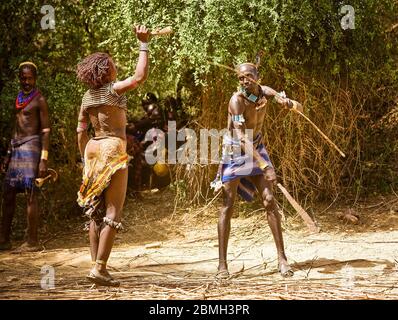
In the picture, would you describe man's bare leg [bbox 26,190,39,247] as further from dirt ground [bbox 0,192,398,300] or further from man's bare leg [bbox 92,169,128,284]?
man's bare leg [bbox 92,169,128,284]

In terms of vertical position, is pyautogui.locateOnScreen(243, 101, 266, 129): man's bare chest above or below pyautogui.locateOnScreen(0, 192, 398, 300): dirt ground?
above

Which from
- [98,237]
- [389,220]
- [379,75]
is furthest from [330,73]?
[98,237]

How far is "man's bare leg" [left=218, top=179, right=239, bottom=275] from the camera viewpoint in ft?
17.1

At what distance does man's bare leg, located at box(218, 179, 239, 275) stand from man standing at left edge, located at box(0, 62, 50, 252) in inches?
88.5

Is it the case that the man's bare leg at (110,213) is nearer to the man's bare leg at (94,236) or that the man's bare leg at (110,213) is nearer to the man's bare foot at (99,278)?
the man's bare foot at (99,278)

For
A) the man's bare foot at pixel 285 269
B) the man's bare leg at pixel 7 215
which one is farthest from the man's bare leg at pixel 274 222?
the man's bare leg at pixel 7 215

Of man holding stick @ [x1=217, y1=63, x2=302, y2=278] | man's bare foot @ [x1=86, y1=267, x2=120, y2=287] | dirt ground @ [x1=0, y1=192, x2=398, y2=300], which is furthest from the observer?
man holding stick @ [x1=217, y1=63, x2=302, y2=278]

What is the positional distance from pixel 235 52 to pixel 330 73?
3.82 feet

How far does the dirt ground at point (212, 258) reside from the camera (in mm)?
4582

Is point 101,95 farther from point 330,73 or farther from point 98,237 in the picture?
point 330,73

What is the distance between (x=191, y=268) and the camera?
5629mm

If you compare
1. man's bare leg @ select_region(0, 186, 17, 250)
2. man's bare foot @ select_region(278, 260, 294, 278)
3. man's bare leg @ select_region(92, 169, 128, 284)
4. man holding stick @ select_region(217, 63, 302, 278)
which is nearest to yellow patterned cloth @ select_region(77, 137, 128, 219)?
man's bare leg @ select_region(92, 169, 128, 284)

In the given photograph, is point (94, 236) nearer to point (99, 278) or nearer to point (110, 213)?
point (110, 213)

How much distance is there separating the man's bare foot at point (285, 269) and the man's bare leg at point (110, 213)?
138cm
